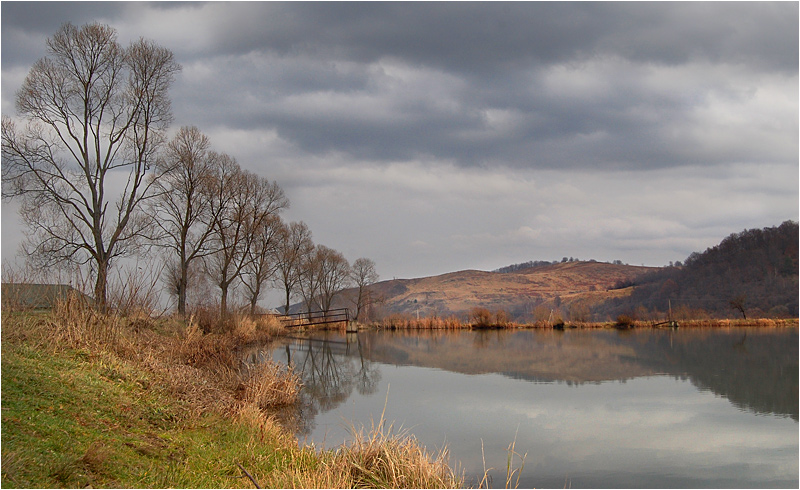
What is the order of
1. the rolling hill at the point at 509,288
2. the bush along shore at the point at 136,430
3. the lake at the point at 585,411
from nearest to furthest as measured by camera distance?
the bush along shore at the point at 136,430 < the lake at the point at 585,411 < the rolling hill at the point at 509,288

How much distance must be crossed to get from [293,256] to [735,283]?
140ft

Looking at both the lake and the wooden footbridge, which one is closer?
the lake

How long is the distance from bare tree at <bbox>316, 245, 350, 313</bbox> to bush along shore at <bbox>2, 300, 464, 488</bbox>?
41.1 metres

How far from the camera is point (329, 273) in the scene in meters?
53.7

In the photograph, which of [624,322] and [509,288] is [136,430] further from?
[509,288]

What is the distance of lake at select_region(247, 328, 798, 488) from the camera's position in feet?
26.5

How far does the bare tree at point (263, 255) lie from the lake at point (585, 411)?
737 inches

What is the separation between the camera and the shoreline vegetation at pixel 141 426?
211 inches

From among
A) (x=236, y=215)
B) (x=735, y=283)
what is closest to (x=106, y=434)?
(x=236, y=215)

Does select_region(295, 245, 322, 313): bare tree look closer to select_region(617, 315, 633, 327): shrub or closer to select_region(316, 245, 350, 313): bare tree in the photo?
select_region(316, 245, 350, 313): bare tree

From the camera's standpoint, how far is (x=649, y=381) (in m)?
16.1

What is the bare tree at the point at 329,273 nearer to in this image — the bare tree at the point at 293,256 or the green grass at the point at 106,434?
the bare tree at the point at 293,256

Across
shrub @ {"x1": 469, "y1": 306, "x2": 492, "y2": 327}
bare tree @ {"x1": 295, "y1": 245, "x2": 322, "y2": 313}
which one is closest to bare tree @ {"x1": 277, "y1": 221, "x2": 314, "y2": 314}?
bare tree @ {"x1": 295, "y1": 245, "x2": 322, "y2": 313}

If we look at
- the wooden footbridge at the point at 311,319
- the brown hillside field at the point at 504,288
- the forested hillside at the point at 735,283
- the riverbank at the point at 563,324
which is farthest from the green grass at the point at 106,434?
the brown hillside field at the point at 504,288
